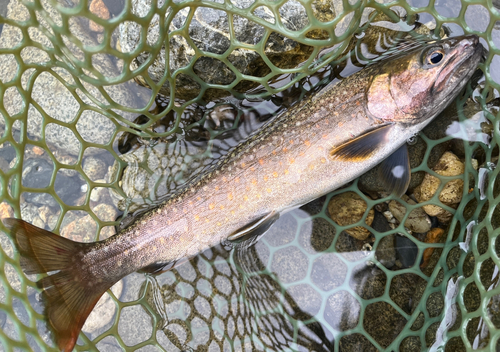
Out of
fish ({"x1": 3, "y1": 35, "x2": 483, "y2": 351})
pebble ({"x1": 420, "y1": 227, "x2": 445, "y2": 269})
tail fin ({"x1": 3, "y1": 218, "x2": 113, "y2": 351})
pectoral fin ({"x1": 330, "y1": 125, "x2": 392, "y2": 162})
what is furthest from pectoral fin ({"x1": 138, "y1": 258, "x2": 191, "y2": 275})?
pebble ({"x1": 420, "y1": 227, "x2": 445, "y2": 269})

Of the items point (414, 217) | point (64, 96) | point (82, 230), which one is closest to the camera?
point (414, 217)

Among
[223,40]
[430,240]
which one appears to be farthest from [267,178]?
[430,240]

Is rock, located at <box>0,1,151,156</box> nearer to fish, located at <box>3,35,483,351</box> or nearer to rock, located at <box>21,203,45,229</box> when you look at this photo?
rock, located at <box>21,203,45,229</box>

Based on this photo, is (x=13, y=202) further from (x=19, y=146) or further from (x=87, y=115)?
(x=87, y=115)

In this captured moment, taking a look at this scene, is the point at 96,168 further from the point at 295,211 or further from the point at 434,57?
the point at 434,57

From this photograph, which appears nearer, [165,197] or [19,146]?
[19,146]

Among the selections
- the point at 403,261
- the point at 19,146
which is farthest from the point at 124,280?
the point at 403,261

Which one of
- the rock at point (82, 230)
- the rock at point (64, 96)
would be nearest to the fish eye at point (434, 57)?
the rock at point (64, 96)
